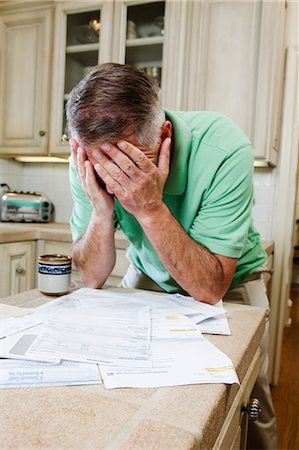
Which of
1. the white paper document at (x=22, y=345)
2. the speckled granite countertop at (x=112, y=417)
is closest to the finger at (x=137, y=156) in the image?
the white paper document at (x=22, y=345)

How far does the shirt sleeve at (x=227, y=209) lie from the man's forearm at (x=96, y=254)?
20 centimetres

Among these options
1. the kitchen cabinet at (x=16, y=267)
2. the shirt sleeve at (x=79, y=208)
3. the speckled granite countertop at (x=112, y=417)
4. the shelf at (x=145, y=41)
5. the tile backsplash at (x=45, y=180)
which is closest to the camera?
the speckled granite countertop at (x=112, y=417)

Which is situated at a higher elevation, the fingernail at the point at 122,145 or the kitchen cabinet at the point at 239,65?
the kitchen cabinet at the point at 239,65

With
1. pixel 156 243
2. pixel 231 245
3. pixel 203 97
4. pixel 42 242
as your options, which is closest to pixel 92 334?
pixel 156 243

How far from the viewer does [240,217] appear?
0.91 m

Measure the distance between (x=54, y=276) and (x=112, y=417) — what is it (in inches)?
18.5

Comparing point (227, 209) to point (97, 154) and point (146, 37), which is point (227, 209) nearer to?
point (97, 154)

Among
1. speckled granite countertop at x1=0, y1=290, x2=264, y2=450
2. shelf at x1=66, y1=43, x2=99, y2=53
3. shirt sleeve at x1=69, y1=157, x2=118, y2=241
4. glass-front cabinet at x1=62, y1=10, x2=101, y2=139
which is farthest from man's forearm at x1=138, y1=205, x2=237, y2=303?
shelf at x1=66, y1=43, x2=99, y2=53

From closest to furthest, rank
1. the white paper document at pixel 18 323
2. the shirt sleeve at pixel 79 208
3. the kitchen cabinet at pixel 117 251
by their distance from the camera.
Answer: the white paper document at pixel 18 323, the shirt sleeve at pixel 79 208, the kitchen cabinet at pixel 117 251

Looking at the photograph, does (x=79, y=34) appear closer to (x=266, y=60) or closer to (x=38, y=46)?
(x=38, y=46)

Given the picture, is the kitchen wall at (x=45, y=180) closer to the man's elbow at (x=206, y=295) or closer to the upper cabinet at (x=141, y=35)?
the upper cabinet at (x=141, y=35)

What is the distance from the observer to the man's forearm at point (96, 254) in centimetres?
93

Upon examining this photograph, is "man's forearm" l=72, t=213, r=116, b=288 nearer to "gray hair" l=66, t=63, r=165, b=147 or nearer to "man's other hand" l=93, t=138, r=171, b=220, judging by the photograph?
"man's other hand" l=93, t=138, r=171, b=220

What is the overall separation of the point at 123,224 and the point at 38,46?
69.3 inches
